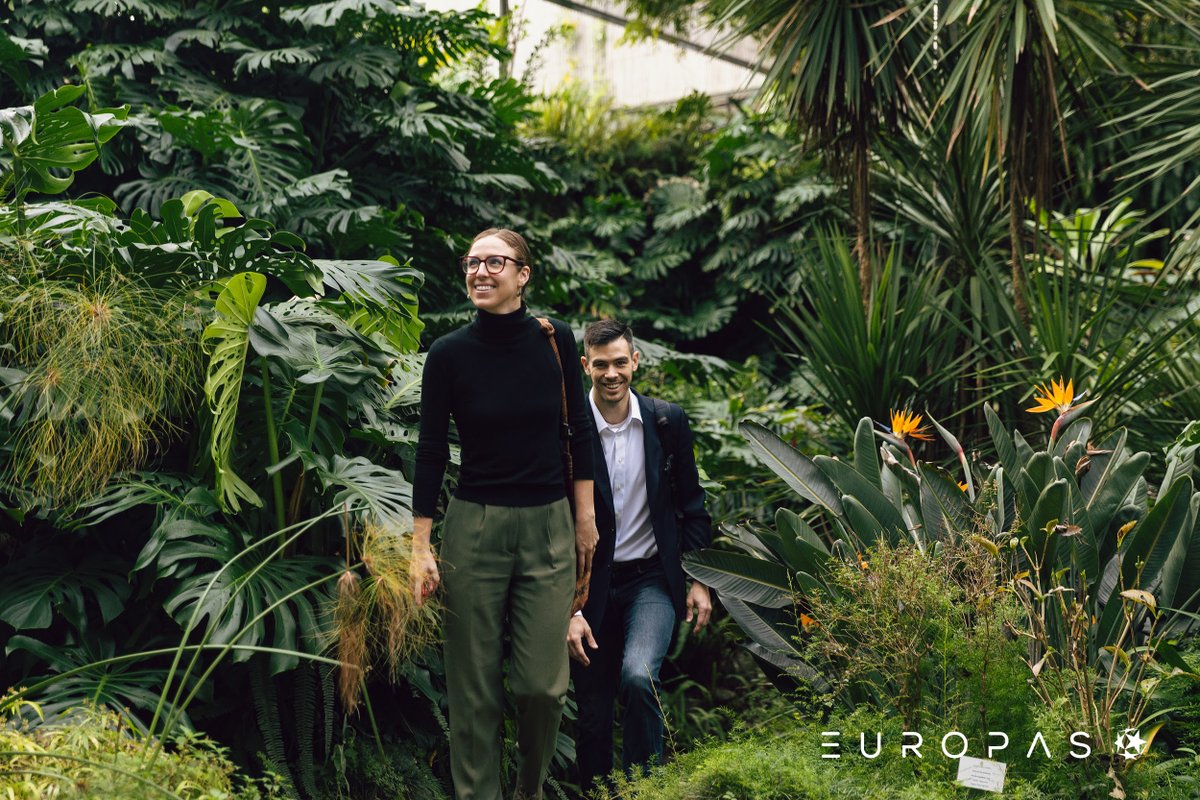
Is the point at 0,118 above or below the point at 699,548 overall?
above

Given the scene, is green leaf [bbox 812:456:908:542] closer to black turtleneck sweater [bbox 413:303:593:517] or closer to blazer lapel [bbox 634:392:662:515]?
blazer lapel [bbox 634:392:662:515]

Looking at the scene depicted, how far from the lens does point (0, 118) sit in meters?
3.57

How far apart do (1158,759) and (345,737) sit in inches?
94.7

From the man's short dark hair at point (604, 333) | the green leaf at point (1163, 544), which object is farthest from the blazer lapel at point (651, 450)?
the green leaf at point (1163, 544)

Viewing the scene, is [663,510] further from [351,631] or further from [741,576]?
[351,631]

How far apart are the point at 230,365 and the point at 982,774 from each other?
7.61 feet

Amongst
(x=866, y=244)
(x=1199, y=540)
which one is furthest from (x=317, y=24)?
(x=1199, y=540)

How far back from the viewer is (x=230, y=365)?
3.28 metres

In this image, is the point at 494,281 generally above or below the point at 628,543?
above

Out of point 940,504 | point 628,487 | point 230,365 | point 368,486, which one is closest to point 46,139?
point 230,365

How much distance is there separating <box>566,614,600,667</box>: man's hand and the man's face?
0.75m

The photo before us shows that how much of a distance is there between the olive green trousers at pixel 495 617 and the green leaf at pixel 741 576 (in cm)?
83

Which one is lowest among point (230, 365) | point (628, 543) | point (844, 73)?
point (628, 543)

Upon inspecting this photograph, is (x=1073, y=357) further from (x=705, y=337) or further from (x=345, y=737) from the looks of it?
(x=705, y=337)
